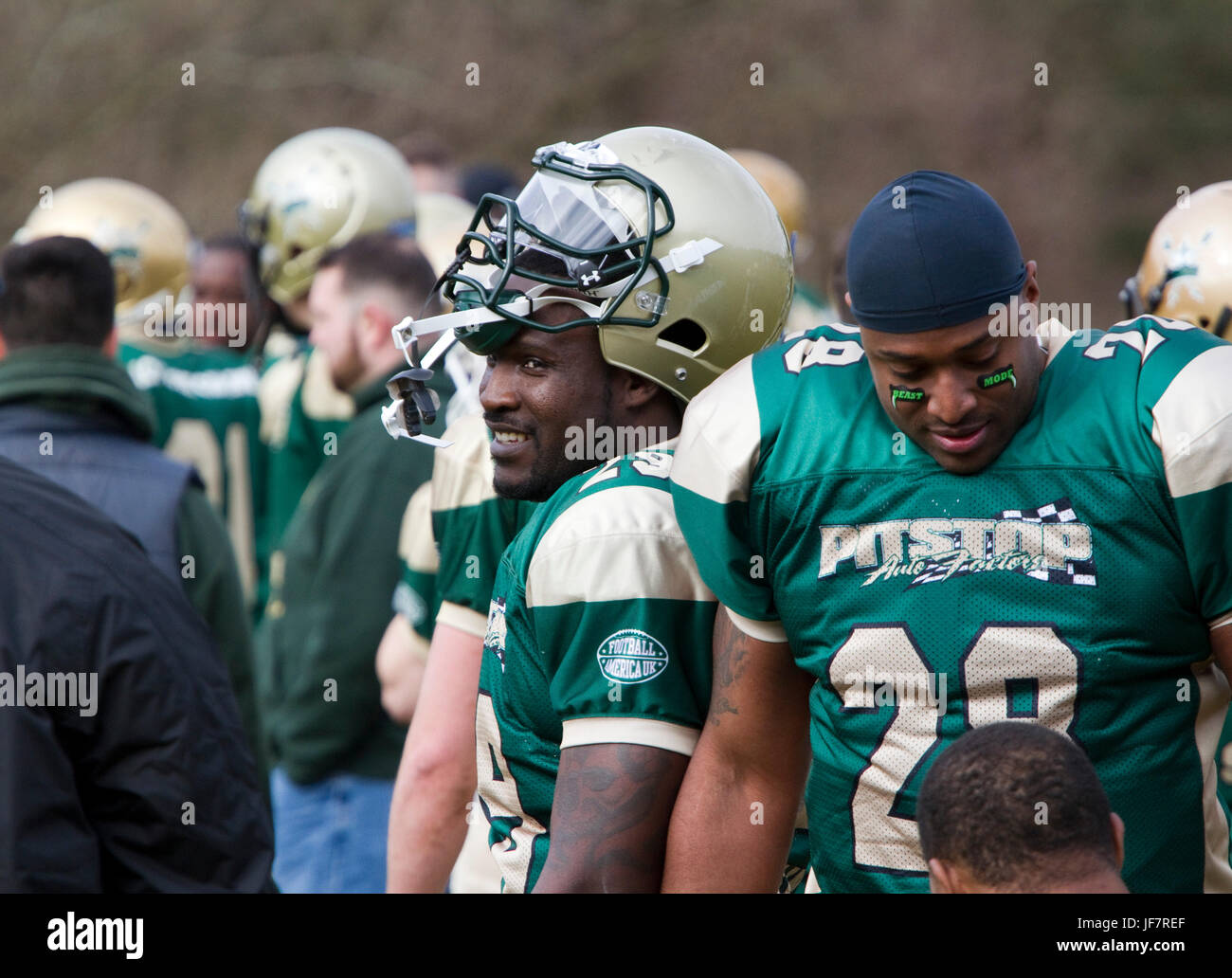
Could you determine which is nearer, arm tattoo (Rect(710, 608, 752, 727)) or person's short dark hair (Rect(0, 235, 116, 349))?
arm tattoo (Rect(710, 608, 752, 727))

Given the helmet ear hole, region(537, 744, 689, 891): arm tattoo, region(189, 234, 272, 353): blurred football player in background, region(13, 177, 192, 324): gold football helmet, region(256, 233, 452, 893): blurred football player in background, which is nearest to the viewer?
region(537, 744, 689, 891): arm tattoo

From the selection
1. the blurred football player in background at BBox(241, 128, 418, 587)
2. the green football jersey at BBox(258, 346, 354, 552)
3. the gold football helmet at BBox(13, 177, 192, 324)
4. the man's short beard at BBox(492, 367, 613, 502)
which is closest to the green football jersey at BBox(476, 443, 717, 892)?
the man's short beard at BBox(492, 367, 613, 502)

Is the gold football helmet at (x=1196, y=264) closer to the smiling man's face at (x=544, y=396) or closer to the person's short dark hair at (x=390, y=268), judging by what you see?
the smiling man's face at (x=544, y=396)

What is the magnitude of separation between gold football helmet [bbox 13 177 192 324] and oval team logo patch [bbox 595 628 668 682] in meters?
5.08

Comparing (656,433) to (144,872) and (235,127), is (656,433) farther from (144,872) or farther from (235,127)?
(235,127)

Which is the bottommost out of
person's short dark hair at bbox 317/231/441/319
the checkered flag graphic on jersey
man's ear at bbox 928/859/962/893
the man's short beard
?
man's ear at bbox 928/859/962/893

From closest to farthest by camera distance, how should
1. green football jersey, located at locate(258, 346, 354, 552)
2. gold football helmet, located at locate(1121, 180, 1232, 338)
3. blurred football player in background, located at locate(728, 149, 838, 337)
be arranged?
1. gold football helmet, located at locate(1121, 180, 1232, 338)
2. green football jersey, located at locate(258, 346, 354, 552)
3. blurred football player in background, located at locate(728, 149, 838, 337)

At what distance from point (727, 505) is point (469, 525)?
1124mm

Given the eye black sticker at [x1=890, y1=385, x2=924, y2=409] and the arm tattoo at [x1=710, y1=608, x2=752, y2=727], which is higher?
the eye black sticker at [x1=890, y1=385, x2=924, y2=409]

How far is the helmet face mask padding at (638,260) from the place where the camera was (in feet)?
8.48

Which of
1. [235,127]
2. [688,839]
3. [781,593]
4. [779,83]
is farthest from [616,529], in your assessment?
[235,127]

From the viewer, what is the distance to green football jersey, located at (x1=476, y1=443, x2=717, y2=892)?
86.7 inches

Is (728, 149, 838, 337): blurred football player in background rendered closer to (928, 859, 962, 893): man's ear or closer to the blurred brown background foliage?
(928, 859, 962, 893): man's ear

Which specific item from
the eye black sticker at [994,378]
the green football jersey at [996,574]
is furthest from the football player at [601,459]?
the eye black sticker at [994,378]
